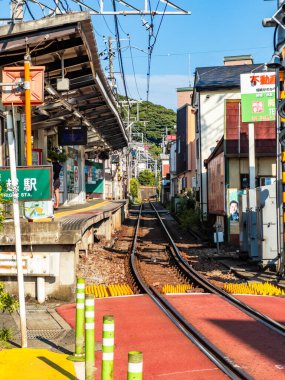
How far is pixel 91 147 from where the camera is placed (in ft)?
110

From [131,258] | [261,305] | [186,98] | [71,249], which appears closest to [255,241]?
[131,258]

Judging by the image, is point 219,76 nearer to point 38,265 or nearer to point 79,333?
point 38,265

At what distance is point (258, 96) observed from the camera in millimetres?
17078

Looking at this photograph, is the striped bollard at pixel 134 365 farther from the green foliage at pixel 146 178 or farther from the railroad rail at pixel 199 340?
the green foliage at pixel 146 178

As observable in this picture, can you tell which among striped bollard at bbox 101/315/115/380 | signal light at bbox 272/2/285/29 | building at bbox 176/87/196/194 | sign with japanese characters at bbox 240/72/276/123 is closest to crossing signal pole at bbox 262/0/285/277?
signal light at bbox 272/2/285/29

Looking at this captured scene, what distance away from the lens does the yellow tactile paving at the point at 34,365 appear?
18.7 feet

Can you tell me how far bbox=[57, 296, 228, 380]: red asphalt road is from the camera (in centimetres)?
596

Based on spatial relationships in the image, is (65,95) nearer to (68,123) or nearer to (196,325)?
(68,123)

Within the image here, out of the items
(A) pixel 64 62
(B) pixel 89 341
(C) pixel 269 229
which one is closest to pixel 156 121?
(A) pixel 64 62

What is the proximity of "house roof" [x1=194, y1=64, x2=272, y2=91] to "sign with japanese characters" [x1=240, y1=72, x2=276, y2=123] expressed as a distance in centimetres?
1525

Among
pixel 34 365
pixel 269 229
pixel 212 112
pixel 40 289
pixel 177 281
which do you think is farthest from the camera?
pixel 212 112

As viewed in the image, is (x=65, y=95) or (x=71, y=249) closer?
(x=71, y=249)

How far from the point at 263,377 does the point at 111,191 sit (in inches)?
1735

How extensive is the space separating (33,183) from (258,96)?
31.9ft
